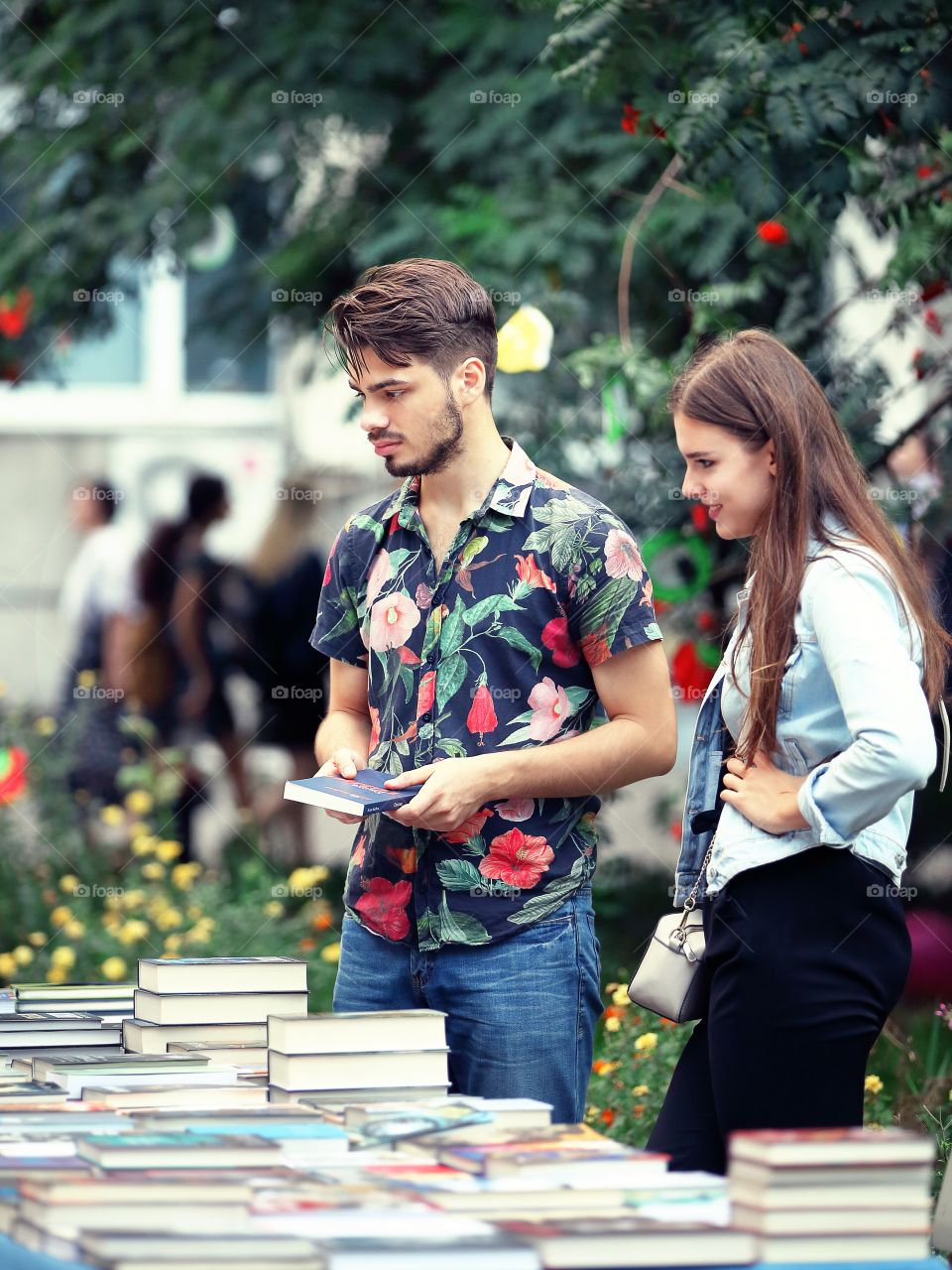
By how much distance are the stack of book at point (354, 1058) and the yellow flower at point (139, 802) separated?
387 centimetres

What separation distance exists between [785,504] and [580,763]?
47 centimetres

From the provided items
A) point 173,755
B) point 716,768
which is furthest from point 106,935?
point 716,768

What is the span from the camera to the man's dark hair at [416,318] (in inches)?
99.3

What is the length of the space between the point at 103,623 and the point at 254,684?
0.68 metres

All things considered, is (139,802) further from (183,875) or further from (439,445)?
(439,445)

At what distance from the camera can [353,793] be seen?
7.82ft

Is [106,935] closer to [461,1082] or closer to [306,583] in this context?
[306,583]

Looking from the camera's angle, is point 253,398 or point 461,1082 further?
point 253,398

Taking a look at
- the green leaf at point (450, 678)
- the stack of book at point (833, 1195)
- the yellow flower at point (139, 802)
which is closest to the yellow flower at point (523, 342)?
the green leaf at point (450, 678)

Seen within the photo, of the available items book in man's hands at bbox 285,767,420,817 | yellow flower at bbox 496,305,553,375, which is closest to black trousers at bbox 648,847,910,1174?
book in man's hands at bbox 285,767,420,817

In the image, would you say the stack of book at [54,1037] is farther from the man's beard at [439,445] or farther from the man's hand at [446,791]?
the man's beard at [439,445]

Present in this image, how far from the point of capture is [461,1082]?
99.3 inches

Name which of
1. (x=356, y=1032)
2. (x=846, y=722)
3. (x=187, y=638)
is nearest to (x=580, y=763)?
(x=846, y=722)

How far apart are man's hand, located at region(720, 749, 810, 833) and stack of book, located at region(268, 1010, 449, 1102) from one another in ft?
1.48
